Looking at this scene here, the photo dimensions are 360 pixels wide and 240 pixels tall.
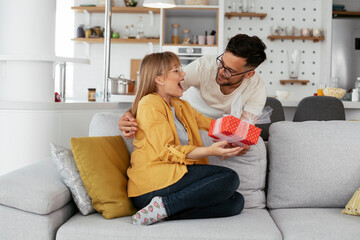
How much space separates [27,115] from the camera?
9.59ft

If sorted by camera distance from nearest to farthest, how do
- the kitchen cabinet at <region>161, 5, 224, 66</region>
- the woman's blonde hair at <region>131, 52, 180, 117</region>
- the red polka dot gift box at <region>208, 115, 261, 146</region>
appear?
the red polka dot gift box at <region>208, 115, 261, 146</region>, the woman's blonde hair at <region>131, 52, 180, 117</region>, the kitchen cabinet at <region>161, 5, 224, 66</region>

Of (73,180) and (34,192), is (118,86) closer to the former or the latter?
(73,180)

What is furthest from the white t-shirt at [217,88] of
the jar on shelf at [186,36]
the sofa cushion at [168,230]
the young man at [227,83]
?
the jar on shelf at [186,36]

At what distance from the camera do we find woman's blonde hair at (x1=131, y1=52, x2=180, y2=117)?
7.06 ft

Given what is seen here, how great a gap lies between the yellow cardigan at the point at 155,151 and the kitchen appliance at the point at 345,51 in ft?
16.0

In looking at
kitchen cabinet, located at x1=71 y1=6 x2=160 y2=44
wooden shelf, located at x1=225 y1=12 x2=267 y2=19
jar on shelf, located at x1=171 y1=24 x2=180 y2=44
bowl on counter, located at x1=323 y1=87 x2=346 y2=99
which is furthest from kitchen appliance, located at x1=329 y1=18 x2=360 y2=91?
kitchen cabinet, located at x1=71 y1=6 x2=160 y2=44

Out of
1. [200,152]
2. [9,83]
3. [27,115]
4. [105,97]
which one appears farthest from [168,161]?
[105,97]

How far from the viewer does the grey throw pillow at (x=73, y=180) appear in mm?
1914

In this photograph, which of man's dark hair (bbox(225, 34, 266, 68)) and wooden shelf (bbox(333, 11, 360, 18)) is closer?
man's dark hair (bbox(225, 34, 266, 68))

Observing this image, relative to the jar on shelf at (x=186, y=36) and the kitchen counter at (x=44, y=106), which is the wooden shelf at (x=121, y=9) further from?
the kitchen counter at (x=44, y=106)

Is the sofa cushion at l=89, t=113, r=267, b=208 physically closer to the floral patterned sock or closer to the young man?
the young man

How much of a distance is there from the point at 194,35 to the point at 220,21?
50 centimetres

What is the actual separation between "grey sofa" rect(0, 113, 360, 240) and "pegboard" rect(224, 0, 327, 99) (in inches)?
172

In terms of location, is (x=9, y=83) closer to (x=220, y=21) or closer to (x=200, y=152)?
(x=200, y=152)
